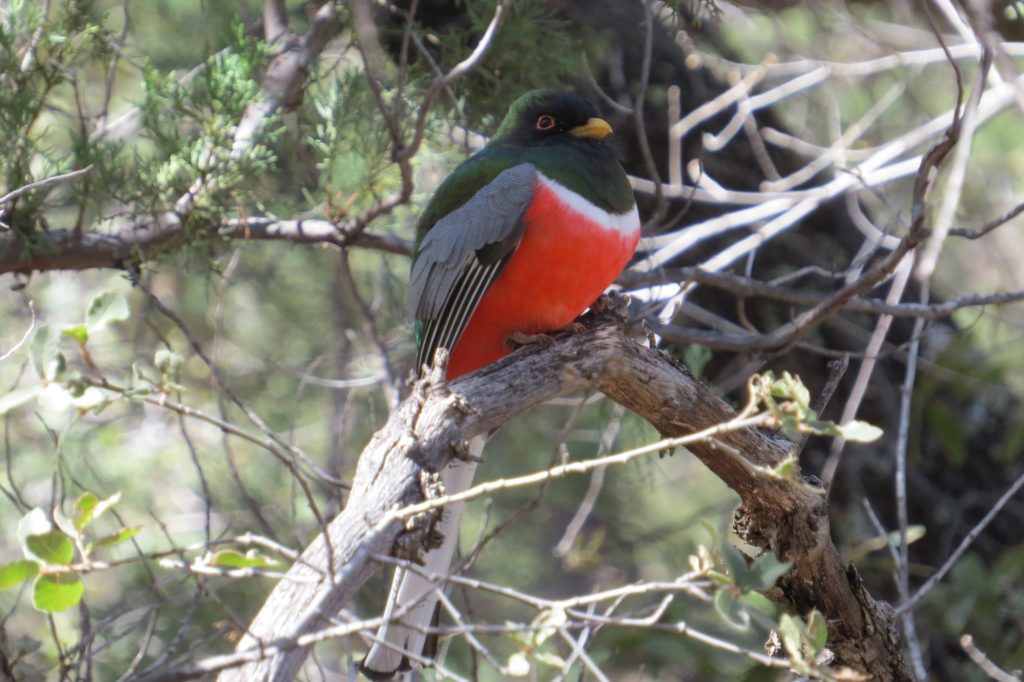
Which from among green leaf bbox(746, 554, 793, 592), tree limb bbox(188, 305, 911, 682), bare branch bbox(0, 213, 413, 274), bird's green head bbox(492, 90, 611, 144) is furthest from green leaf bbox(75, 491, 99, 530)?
bird's green head bbox(492, 90, 611, 144)

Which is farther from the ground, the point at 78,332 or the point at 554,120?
the point at 78,332

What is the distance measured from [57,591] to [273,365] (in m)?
4.08

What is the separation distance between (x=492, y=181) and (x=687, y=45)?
75.7 inches

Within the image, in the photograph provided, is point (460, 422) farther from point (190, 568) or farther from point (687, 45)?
point (687, 45)

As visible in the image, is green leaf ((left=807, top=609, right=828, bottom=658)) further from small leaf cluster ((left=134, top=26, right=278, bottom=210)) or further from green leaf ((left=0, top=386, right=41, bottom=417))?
small leaf cluster ((left=134, top=26, right=278, bottom=210))

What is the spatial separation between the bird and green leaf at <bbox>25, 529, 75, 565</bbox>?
4.54 ft

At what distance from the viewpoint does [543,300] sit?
10.5 ft

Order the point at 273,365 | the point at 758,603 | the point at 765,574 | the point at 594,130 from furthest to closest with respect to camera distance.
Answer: the point at 273,365 < the point at 594,130 < the point at 758,603 < the point at 765,574

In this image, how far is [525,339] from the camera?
122 inches

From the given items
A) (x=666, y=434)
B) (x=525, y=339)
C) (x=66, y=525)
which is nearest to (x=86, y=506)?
(x=66, y=525)

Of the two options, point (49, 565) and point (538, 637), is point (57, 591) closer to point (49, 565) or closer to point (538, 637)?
point (49, 565)

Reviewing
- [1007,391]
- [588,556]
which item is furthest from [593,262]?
[1007,391]

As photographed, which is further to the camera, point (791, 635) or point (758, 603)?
point (758, 603)

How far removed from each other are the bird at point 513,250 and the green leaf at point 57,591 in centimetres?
138
